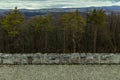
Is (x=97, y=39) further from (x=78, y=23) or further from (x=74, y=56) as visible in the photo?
(x=74, y=56)

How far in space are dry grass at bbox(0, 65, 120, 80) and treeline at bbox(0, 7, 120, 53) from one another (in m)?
20.7

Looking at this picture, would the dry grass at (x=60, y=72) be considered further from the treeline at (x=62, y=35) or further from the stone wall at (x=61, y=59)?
the treeline at (x=62, y=35)

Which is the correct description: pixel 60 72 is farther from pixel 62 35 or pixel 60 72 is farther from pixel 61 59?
pixel 62 35

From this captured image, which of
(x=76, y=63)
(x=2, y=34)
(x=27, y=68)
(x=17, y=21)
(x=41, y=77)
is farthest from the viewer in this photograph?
(x=2, y=34)

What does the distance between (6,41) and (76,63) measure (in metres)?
24.5

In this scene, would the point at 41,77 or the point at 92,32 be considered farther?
the point at 92,32

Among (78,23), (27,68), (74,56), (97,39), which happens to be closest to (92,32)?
(97,39)

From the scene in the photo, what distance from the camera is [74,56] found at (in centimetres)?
2548

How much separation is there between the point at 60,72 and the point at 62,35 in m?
28.9

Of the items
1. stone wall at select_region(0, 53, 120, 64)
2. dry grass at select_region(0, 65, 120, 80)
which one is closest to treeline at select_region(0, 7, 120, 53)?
stone wall at select_region(0, 53, 120, 64)

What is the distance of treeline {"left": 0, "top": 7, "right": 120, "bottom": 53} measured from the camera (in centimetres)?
4494

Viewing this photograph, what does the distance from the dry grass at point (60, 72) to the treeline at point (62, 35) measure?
2065cm

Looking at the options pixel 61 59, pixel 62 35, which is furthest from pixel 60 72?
pixel 62 35

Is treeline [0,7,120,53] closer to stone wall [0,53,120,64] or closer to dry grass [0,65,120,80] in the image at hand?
stone wall [0,53,120,64]
